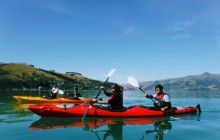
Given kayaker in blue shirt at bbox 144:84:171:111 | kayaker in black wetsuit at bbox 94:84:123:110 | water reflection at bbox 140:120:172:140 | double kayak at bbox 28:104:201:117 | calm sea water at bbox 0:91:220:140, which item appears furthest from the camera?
kayaker in blue shirt at bbox 144:84:171:111

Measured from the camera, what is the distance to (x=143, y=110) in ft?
66.9

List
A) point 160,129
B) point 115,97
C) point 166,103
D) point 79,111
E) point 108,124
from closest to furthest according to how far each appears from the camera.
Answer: point 160,129, point 108,124, point 79,111, point 115,97, point 166,103

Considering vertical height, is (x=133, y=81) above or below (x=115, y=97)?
above

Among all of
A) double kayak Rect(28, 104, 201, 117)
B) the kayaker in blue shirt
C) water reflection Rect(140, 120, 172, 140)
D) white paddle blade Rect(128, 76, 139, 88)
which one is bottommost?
water reflection Rect(140, 120, 172, 140)

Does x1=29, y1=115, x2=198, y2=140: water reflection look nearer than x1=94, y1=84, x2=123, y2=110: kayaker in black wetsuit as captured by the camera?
Yes

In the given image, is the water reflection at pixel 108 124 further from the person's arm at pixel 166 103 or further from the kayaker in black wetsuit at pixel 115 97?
the kayaker in black wetsuit at pixel 115 97

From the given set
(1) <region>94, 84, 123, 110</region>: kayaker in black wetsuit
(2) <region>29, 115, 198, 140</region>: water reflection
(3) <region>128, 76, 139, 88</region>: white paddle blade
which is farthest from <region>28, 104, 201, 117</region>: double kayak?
(3) <region>128, 76, 139, 88</region>: white paddle blade

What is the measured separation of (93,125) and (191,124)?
6363 mm

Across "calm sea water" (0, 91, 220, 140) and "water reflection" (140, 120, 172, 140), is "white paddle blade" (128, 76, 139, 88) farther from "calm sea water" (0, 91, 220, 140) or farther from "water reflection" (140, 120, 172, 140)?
"water reflection" (140, 120, 172, 140)

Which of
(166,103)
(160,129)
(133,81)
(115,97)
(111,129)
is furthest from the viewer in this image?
(133,81)

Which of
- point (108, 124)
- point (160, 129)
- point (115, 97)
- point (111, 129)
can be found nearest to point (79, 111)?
point (115, 97)

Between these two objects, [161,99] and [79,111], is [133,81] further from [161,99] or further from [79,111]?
[79,111]

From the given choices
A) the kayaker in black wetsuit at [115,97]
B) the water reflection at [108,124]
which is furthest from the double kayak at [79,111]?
the kayaker in black wetsuit at [115,97]

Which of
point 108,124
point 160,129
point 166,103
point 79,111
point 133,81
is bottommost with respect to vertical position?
point 160,129
